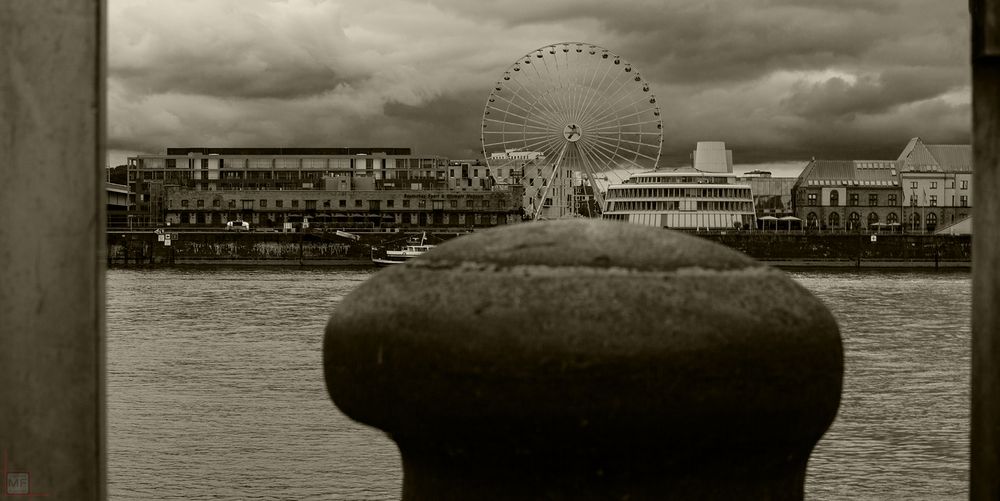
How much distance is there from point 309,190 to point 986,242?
147 meters

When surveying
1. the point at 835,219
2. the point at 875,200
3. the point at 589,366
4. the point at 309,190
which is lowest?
the point at 589,366

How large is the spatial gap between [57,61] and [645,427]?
1.82 metres

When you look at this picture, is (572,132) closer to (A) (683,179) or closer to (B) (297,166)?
(A) (683,179)

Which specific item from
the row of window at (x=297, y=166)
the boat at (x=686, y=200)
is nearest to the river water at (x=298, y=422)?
the boat at (x=686, y=200)

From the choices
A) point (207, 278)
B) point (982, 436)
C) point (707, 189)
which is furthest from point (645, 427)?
point (707, 189)

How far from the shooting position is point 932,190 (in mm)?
157875

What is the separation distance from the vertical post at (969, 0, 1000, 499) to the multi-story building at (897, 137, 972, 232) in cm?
15936

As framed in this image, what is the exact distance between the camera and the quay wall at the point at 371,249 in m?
127

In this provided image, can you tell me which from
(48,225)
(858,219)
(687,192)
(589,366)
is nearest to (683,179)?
(687,192)

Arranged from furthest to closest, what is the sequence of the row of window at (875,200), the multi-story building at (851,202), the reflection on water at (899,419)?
the multi-story building at (851,202)
the row of window at (875,200)
the reflection on water at (899,419)

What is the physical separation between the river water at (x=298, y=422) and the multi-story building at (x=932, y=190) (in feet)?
405

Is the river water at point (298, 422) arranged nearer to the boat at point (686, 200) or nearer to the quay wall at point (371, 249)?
the quay wall at point (371, 249)

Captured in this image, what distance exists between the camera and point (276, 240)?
128625 millimetres

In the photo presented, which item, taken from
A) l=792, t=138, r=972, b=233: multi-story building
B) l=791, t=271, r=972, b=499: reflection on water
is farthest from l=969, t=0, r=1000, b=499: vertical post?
l=792, t=138, r=972, b=233: multi-story building
